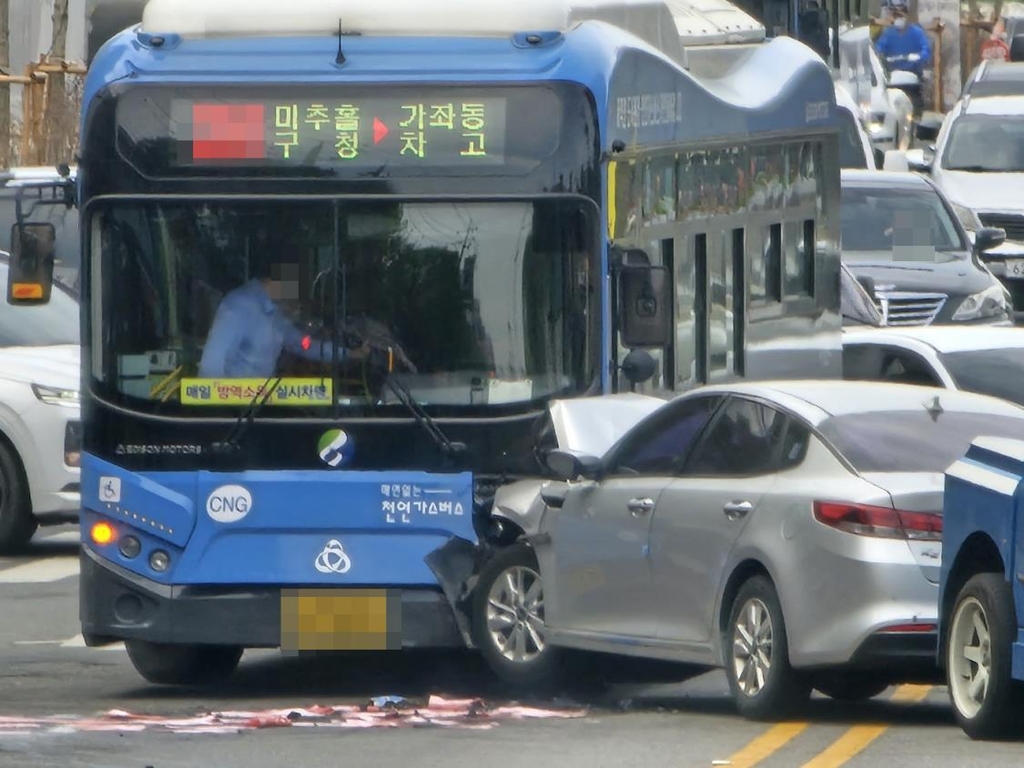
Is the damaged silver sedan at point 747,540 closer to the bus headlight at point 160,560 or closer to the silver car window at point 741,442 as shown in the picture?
the silver car window at point 741,442

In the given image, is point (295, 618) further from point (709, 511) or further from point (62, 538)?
point (62, 538)

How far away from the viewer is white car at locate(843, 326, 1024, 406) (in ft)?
52.7

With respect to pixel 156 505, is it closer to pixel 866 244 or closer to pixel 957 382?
pixel 957 382

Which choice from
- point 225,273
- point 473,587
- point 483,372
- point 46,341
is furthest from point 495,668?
point 46,341

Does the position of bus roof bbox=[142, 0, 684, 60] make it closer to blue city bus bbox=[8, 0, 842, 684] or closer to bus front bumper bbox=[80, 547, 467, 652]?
blue city bus bbox=[8, 0, 842, 684]

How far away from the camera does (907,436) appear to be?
10617 millimetres

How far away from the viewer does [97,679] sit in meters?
12.9

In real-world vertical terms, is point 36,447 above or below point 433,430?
below

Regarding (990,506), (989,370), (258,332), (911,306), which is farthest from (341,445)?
(911,306)

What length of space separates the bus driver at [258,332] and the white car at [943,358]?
553cm

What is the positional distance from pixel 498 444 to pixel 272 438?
94 cm

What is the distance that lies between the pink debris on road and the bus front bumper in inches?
10.6

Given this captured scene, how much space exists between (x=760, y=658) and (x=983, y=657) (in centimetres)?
111

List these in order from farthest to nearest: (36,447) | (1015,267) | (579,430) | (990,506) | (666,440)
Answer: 1. (1015,267)
2. (36,447)
3. (579,430)
4. (666,440)
5. (990,506)
